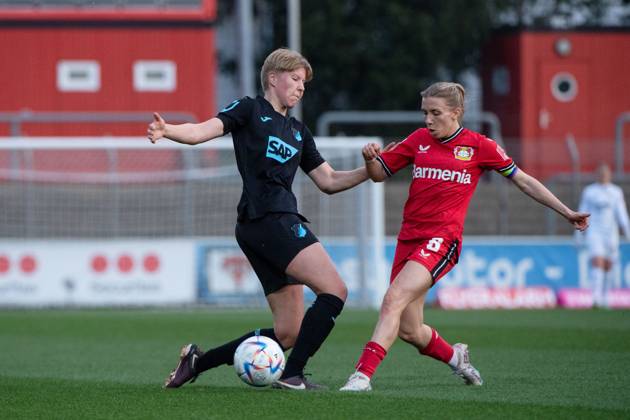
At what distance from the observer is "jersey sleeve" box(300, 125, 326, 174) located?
883cm

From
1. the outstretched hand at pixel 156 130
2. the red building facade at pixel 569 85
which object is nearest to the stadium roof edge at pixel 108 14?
the red building facade at pixel 569 85

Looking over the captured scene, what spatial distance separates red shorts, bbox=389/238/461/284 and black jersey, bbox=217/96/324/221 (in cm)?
84

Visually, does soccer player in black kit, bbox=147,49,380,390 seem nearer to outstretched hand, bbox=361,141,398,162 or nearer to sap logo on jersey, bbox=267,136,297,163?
sap logo on jersey, bbox=267,136,297,163

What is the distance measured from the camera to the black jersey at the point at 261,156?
8352 millimetres

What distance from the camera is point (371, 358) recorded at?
Answer: 838 cm

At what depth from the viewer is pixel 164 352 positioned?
12.6 m

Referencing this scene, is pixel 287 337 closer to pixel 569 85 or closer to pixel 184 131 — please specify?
pixel 184 131

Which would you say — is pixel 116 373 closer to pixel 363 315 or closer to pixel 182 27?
pixel 363 315

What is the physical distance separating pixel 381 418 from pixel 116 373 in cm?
374

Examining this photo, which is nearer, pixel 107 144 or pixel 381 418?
pixel 381 418

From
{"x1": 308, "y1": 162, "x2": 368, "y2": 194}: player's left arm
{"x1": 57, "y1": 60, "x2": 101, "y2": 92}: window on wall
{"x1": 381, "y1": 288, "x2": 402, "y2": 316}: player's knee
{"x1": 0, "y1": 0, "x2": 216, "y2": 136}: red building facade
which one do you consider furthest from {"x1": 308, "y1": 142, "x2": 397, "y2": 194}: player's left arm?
{"x1": 57, "y1": 60, "x2": 101, "y2": 92}: window on wall

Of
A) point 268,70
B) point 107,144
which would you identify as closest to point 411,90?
point 107,144

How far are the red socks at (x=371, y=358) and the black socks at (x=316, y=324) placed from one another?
0.99ft

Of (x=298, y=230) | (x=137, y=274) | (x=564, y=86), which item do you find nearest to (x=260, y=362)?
(x=298, y=230)
